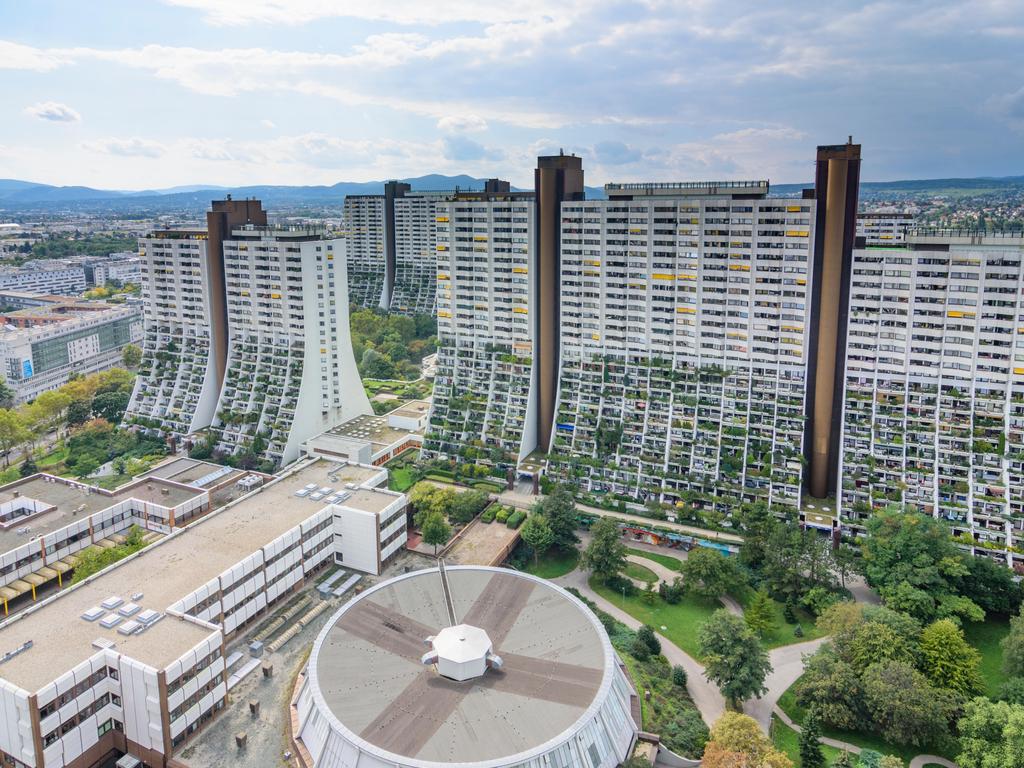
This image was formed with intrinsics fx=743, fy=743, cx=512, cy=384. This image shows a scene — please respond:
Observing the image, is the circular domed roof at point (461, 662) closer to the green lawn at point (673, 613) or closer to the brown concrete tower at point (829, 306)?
the green lawn at point (673, 613)

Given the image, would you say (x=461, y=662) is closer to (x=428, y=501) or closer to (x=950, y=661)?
(x=428, y=501)

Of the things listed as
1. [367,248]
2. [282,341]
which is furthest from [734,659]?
[367,248]

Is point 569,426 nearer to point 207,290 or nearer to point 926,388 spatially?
point 926,388

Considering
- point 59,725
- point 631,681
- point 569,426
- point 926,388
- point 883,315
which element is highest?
point 883,315

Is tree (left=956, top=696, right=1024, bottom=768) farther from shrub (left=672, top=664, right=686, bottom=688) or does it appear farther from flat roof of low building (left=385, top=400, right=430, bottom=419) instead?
flat roof of low building (left=385, top=400, right=430, bottom=419)

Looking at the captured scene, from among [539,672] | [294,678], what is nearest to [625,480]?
[539,672]

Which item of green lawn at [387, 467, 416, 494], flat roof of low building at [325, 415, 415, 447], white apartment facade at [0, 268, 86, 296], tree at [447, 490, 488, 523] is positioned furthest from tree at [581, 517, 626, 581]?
white apartment facade at [0, 268, 86, 296]

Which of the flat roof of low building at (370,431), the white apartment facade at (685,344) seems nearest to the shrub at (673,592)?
the white apartment facade at (685,344)
